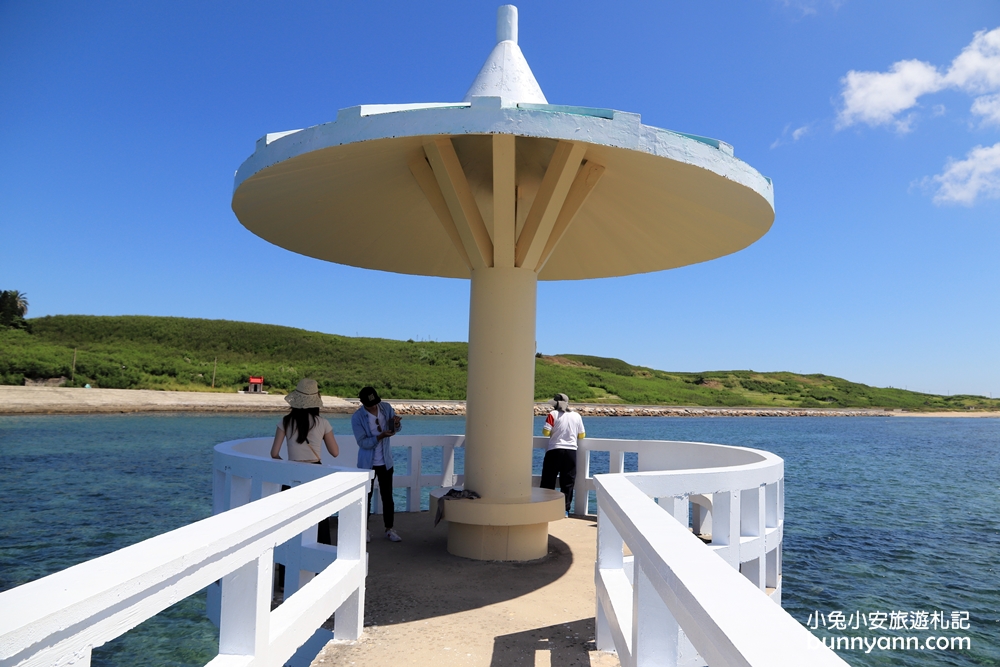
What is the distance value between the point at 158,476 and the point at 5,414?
29.6m

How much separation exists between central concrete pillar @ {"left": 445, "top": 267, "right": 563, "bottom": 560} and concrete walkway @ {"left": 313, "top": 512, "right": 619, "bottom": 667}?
0.26m

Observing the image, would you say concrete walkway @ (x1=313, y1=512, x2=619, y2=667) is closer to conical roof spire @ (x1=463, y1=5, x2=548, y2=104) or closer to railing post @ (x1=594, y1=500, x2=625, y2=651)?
railing post @ (x1=594, y1=500, x2=625, y2=651)

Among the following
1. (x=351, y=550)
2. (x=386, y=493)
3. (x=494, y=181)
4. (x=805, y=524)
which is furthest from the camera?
(x=805, y=524)

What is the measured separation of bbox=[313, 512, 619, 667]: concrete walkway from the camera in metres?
4.33

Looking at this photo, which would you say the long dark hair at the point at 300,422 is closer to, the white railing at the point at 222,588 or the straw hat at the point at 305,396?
the straw hat at the point at 305,396

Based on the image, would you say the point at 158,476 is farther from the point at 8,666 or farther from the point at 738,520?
the point at 8,666

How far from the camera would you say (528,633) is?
4801 millimetres

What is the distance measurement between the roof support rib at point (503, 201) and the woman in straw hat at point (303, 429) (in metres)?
2.20

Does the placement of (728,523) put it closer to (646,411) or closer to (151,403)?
Answer: (151,403)

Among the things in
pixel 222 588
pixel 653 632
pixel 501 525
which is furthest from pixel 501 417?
pixel 222 588

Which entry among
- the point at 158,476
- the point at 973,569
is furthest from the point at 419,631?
the point at 158,476

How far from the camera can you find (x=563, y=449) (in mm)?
9523

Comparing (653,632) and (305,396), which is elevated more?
(305,396)

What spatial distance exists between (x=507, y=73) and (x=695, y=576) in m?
7.14
